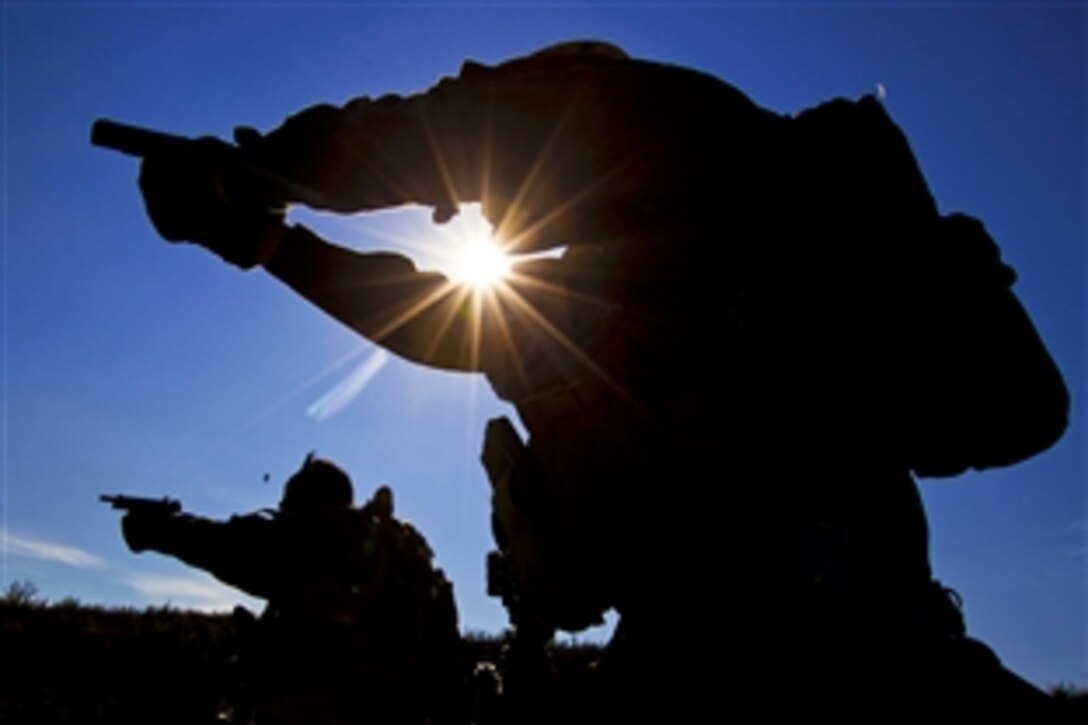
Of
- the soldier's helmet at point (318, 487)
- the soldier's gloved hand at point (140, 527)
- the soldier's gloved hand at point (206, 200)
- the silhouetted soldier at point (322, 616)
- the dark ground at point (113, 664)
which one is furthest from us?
the dark ground at point (113, 664)

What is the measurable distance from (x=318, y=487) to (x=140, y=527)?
190cm

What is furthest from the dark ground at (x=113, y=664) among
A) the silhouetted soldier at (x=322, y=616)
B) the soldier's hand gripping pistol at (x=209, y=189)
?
the soldier's hand gripping pistol at (x=209, y=189)

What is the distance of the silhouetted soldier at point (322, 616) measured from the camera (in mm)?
8422

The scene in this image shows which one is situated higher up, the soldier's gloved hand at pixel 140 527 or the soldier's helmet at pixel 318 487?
the soldier's helmet at pixel 318 487

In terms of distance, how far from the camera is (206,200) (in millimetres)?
2227

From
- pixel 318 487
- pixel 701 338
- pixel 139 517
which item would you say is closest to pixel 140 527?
pixel 139 517

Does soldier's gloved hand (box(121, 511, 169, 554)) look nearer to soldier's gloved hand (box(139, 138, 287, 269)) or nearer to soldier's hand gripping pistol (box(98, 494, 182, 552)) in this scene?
soldier's hand gripping pistol (box(98, 494, 182, 552))

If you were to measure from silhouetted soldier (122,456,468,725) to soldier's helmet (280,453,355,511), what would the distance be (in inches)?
29.9

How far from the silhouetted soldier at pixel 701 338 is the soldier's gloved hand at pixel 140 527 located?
7.27m

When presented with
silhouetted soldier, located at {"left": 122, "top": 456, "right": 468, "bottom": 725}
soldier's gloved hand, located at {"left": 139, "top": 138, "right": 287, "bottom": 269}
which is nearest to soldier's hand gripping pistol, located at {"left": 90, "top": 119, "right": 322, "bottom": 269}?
soldier's gloved hand, located at {"left": 139, "top": 138, "right": 287, "bottom": 269}

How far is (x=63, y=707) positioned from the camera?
39.5 ft

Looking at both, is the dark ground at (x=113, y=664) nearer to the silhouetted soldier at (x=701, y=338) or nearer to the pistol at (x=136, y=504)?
the pistol at (x=136, y=504)

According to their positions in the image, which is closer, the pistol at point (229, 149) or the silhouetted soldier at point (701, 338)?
the silhouetted soldier at point (701, 338)

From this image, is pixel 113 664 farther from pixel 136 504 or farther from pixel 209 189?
pixel 209 189
